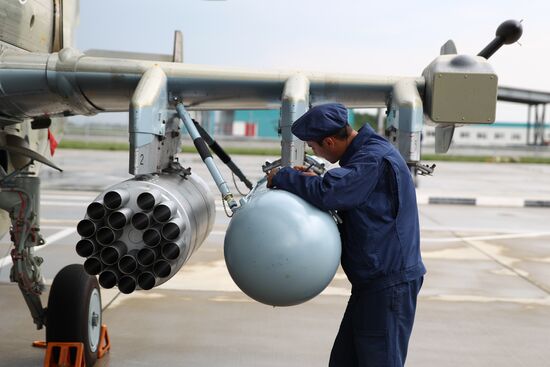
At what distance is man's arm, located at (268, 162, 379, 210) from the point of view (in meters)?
2.79

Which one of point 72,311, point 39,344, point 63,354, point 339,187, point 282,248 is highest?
point 339,187

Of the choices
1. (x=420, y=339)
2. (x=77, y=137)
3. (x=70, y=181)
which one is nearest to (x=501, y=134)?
(x=77, y=137)

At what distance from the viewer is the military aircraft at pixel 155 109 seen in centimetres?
315

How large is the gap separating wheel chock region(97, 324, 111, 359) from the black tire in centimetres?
15

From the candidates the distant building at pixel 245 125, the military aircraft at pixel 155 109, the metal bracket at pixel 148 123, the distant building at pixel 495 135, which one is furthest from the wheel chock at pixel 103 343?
the distant building at pixel 495 135

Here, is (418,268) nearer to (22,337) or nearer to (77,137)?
(22,337)

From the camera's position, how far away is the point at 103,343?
5.27m

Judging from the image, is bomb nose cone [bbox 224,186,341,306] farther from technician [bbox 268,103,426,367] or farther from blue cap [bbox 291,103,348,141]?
blue cap [bbox 291,103,348,141]

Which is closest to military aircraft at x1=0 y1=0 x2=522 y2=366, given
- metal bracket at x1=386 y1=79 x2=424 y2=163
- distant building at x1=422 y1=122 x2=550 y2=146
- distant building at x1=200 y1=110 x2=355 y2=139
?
metal bracket at x1=386 y1=79 x2=424 y2=163

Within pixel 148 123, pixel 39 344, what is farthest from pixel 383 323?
pixel 39 344

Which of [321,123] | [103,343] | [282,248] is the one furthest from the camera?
[103,343]

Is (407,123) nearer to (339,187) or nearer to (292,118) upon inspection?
(292,118)

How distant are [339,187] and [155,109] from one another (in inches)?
46.7

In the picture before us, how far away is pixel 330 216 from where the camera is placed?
2873mm
